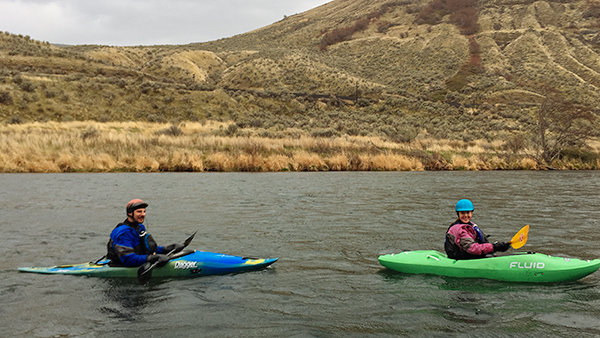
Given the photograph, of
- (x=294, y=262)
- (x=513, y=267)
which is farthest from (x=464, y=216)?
(x=294, y=262)

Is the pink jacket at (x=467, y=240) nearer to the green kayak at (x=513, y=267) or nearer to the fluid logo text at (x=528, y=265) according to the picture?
the green kayak at (x=513, y=267)

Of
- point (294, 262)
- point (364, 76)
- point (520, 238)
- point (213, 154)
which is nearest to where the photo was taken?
A: point (520, 238)

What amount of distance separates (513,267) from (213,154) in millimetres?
20648

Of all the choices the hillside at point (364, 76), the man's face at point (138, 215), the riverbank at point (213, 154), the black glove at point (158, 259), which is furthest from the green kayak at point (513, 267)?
the hillside at point (364, 76)

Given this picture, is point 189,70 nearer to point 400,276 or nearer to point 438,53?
point 438,53

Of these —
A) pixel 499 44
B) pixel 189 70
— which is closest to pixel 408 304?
pixel 189 70

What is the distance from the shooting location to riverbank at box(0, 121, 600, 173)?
23469 mm

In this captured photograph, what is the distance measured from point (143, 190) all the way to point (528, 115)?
50.1 meters

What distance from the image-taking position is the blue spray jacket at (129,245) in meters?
7.18

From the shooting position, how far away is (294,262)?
8289 mm

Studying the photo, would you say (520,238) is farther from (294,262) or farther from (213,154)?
(213,154)

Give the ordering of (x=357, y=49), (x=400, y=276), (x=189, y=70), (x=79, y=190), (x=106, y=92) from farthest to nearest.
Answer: (x=357, y=49) < (x=189, y=70) < (x=106, y=92) < (x=79, y=190) < (x=400, y=276)

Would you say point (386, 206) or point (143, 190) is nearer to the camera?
point (386, 206)

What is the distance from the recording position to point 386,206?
14.5 metres
